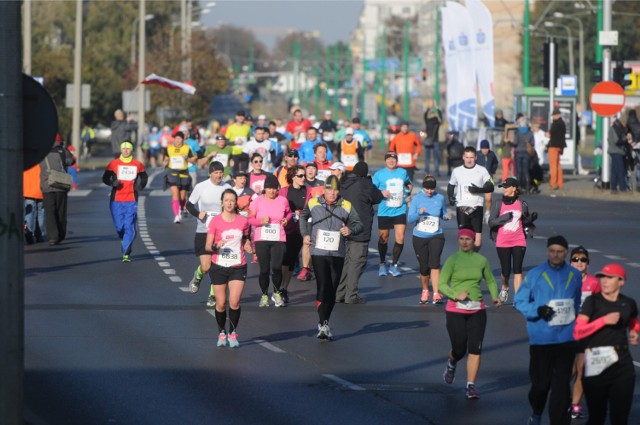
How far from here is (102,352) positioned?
14.7 m

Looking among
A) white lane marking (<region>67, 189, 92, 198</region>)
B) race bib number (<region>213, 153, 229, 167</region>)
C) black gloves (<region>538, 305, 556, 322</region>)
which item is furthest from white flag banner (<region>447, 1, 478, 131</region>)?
black gloves (<region>538, 305, 556, 322</region>)

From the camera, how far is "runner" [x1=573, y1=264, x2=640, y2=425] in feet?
34.5

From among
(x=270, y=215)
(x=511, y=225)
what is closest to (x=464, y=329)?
(x=270, y=215)

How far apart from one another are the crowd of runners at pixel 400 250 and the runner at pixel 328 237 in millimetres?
13

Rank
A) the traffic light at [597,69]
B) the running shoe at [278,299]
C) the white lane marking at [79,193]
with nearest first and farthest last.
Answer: the running shoe at [278,299]
the traffic light at [597,69]
the white lane marking at [79,193]

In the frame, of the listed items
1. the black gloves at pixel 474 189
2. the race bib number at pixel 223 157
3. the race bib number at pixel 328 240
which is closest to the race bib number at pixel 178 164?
the race bib number at pixel 223 157

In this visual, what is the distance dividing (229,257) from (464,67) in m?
35.5

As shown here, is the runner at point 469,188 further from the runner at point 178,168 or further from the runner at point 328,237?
the runner at point 178,168

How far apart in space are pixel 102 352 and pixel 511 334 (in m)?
4.29

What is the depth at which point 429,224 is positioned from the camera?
19.4m

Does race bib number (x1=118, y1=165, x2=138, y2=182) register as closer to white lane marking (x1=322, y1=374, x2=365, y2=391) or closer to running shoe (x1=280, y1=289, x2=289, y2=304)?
running shoe (x1=280, y1=289, x2=289, y2=304)

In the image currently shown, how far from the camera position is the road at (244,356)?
472 inches

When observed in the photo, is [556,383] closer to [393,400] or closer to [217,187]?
[393,400]

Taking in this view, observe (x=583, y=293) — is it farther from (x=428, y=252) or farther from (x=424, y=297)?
(x=428, y=252)
